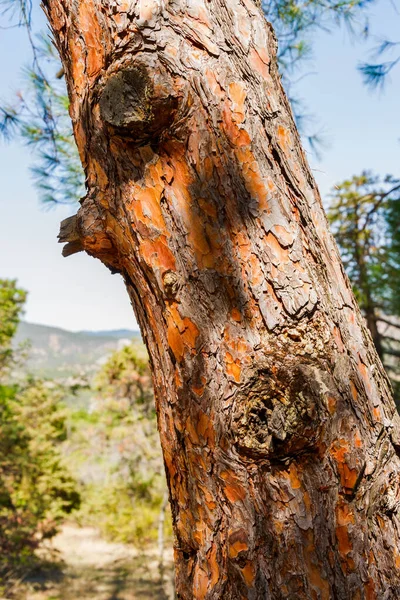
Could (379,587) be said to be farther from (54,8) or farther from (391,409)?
(54,8)

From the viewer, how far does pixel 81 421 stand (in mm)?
13930

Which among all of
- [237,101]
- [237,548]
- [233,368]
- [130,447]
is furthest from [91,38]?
[130,447]

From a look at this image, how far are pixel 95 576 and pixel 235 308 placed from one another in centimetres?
1171

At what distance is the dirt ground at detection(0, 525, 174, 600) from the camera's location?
940cm

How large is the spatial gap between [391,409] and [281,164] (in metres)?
0.49

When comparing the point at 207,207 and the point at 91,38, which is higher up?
the point at 91,38

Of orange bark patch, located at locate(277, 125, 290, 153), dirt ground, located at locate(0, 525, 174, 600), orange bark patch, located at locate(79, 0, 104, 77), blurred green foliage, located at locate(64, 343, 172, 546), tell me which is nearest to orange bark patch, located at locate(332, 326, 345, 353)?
orange bark patch, located at locate(277, 125, 290, 153)

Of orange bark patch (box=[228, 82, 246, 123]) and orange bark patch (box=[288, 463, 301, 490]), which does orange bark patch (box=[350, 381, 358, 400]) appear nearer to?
orange bark patch (box=[288, 463, 301, 490])

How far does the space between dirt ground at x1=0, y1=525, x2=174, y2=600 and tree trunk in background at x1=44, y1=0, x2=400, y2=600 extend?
7.86 m

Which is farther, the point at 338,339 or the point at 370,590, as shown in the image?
the point at 338,339

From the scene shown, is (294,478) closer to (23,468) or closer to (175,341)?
(175,341)

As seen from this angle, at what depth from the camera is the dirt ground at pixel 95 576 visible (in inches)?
370

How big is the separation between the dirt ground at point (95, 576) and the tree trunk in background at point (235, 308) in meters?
7.86

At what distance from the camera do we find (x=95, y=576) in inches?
423
